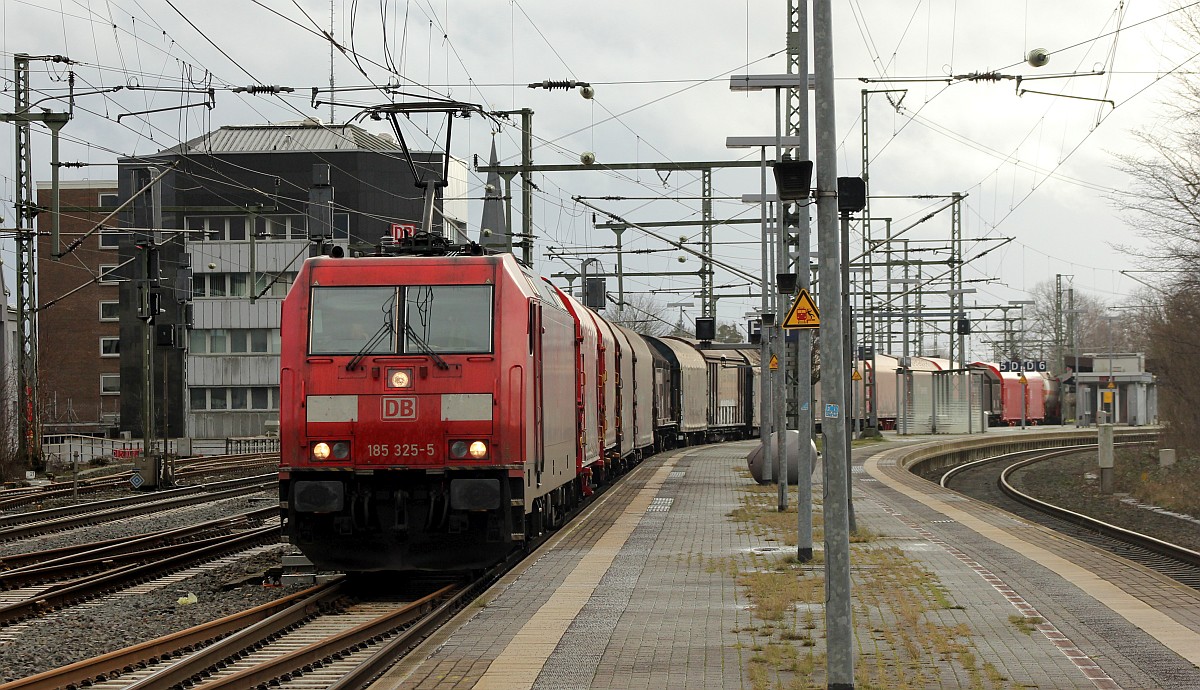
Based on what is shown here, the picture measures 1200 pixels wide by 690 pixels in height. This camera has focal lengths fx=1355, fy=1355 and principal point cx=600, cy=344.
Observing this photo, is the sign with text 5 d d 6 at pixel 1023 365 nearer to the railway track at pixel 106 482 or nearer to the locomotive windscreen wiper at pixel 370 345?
the railway track at pixel 106 482

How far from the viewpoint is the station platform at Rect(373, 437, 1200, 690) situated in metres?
8.92

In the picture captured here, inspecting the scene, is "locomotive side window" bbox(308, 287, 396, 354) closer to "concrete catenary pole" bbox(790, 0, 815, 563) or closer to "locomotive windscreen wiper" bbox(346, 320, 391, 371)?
"locomotive windscreen wiper" bbox(346, 320, 391, 371)

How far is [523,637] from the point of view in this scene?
33.8 ft

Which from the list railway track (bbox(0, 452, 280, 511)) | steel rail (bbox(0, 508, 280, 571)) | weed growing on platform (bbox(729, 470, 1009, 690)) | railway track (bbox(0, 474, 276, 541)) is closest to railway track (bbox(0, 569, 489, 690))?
weed growing on platform (bbox(729, 470, 1009, 690))

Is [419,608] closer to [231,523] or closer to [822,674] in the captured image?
[822,674]

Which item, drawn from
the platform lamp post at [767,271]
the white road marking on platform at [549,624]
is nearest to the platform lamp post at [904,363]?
the platform lamp post at [767,271]

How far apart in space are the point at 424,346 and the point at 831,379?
5833 mm

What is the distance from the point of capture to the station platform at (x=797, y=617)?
892 cm

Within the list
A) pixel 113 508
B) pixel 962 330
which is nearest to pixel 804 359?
pixel 113 508

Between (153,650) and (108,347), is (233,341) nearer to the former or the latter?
(108,347)

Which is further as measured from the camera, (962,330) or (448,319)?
(962,330)

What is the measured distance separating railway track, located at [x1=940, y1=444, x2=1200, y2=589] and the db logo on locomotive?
873 centimetres

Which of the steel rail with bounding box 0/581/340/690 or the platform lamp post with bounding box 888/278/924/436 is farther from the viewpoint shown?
the platform lamp post with bounding box 888/278/924/436

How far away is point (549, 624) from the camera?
10.9 m
